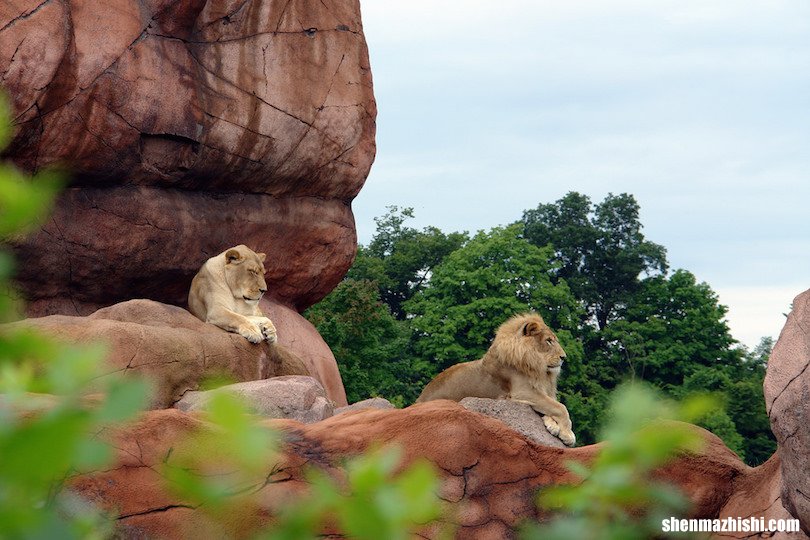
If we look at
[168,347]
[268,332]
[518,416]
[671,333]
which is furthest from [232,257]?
[671,333]

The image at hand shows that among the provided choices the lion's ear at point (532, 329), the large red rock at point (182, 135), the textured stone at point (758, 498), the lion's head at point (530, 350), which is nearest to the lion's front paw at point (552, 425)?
the lion's head at point (530, 350)

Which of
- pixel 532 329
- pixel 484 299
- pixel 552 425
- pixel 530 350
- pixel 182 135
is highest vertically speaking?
pixel 182 135

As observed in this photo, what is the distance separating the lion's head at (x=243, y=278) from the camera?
15805 mm

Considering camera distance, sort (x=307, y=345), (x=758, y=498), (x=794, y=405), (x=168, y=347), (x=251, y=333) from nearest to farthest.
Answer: (x=794, y=405) < (x=758, y=498) < (x=168, y=347) < (x=251, y=333) < (x=307, y=345)

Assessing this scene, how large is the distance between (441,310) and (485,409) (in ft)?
82.9

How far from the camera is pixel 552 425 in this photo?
12.0 meters

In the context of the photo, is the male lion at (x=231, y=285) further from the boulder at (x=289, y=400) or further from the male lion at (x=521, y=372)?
the male lion at (x=521, y=372)

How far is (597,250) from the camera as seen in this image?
44688mm

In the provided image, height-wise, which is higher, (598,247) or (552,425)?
(598,247)

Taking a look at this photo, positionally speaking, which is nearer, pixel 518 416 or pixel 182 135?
pixel 518 416

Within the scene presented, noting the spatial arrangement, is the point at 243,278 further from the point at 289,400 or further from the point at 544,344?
the point at 544,344

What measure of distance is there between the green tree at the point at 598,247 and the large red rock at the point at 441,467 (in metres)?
33.4

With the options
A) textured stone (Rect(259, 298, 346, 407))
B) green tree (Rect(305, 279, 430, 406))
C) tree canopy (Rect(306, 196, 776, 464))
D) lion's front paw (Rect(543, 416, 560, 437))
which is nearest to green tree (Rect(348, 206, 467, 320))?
tree canopy (Rect(306, 196, 776, 464))

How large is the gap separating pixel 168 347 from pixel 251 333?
1.86 meters
